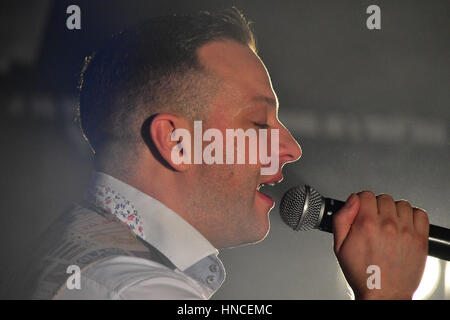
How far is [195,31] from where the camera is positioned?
1459mm

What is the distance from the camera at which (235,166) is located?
1.44m

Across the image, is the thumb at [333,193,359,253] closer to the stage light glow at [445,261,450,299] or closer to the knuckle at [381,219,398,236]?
the knuckle at [381,219,398,236]

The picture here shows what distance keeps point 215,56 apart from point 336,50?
0.47m

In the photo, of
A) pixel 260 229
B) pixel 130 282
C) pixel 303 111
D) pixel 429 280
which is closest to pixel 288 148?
pixel 303 111

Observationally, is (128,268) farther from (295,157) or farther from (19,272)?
(295,157)

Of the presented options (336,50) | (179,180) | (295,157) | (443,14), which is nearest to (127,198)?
(179,180)

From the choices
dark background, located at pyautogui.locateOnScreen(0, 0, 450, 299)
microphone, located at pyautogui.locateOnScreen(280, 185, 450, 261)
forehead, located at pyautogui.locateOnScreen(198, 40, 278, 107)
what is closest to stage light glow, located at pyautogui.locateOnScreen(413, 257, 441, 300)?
dark background, located at pyautogui.locateOnScreen(0, 0, 450, 299)

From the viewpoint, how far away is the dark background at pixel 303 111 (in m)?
1.50

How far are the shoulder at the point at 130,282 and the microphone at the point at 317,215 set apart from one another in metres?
0.32

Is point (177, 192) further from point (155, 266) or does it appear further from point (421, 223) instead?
point (421, 223)

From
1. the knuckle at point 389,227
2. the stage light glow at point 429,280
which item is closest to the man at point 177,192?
the knuckle at point 389,227

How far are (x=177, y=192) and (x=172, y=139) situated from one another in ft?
0.51

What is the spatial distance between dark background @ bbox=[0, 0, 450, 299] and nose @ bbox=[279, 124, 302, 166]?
3 cm

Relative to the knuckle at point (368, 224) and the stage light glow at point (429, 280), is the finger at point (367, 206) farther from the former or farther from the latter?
the stage light glow at point (429, 280)
